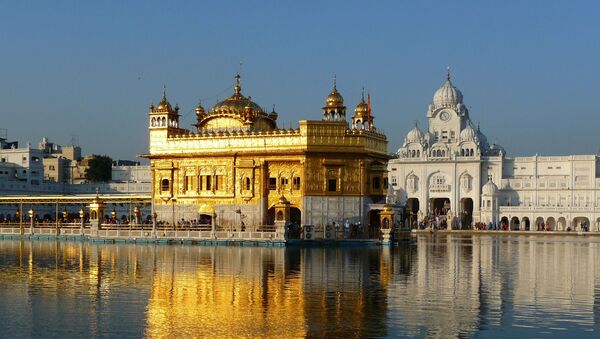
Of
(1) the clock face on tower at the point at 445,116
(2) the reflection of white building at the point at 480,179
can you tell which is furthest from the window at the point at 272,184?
(1) the clock face on tower at the point at 445,116

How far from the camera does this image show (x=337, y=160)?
49562mm

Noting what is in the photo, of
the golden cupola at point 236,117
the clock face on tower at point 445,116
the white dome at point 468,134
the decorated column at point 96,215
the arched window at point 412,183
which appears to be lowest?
the decorated column at point 96,215

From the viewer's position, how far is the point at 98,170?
366 ft

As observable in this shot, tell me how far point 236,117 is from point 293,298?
121 ft

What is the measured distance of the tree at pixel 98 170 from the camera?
111312 millimetres

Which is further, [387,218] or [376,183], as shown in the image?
[376,183]

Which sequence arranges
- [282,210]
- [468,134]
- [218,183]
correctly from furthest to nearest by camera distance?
[468,134] → [218,183] → [282,210]

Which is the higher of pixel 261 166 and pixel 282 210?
pixel 261 166

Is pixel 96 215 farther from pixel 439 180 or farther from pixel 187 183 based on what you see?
pixel 439 180

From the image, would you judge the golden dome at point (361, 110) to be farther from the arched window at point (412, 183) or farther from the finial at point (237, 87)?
the arched window at point (412, 183)

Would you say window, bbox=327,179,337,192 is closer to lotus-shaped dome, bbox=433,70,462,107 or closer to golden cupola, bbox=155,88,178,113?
golden cupola, bbox=155,88,178,113

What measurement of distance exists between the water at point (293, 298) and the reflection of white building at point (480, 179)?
213ft

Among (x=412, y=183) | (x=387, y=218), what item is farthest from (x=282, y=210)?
(x=412, y=183)

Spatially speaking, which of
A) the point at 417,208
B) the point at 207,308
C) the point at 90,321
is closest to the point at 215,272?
the point at 207,308
